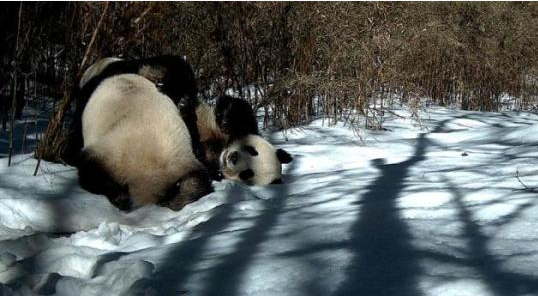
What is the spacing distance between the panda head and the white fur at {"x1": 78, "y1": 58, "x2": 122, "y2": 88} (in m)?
1.05

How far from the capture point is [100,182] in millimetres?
3609

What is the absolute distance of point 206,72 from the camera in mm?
6324

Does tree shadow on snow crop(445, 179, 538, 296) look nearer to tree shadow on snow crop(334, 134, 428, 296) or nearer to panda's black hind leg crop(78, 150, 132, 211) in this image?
tree shadow on snow crop(334, 134, 428, 296)

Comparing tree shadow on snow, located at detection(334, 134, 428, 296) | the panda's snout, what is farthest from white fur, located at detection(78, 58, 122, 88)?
tree shadow on snow, located at detection(334, 134, 428, 296)

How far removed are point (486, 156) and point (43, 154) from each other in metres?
3.04

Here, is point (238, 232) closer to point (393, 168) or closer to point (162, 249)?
point (162, 249)

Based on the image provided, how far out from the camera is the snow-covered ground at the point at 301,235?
1.90m

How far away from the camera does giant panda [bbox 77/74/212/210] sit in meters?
3.52

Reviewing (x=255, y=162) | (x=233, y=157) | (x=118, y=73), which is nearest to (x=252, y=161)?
(x=255, y=162)


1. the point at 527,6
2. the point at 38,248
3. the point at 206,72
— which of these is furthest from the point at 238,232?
the point at 527,6

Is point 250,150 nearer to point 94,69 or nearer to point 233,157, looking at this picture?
point 233,157

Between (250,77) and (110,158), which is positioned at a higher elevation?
(250,77)

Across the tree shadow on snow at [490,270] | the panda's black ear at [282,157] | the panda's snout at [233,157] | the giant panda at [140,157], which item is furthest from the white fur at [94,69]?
the tree shadow on snow at [490,270]

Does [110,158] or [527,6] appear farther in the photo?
[527,6]
